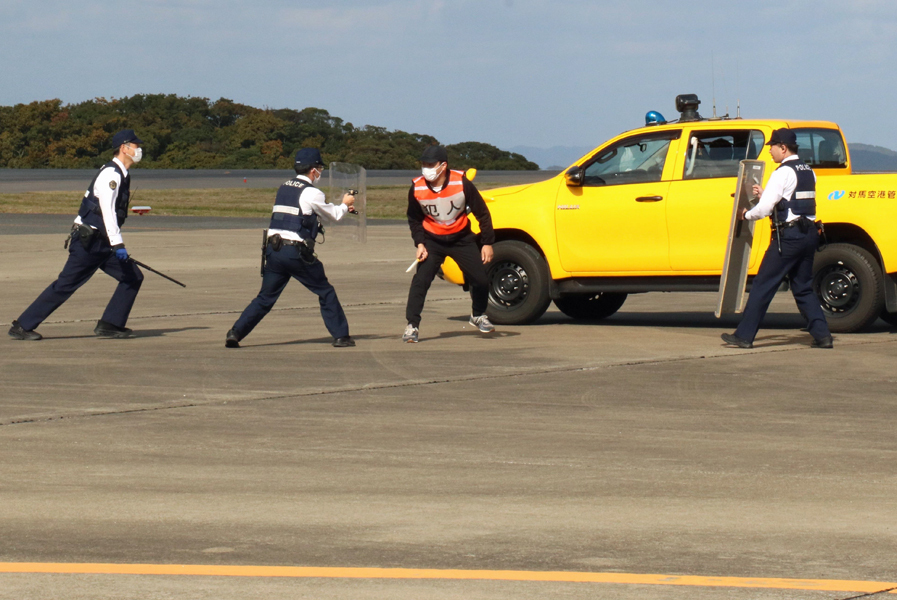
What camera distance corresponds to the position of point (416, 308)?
39.0 ft

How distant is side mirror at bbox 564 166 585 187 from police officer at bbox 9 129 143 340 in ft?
12.9

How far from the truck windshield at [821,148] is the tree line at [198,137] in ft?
187

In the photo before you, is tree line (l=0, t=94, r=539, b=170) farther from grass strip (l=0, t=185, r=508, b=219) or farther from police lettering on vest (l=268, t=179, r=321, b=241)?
police lettering on vest (l=268, t=179, r=321, b=241)

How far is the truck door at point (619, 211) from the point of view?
41.6 feet

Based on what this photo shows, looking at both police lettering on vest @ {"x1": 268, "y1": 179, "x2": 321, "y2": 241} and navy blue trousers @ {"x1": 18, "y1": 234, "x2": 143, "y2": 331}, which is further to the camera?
navy blue trousers @ {"x1": 18, "y1": 234, "x2": 143, "y2": 331}

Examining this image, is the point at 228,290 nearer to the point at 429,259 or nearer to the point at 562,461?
the point at 429,259

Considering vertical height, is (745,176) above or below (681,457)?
above

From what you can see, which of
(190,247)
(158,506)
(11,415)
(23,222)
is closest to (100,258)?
(11,415)

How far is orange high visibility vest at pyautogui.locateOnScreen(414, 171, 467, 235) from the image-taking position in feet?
39.3

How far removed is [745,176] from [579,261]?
2.02 meters

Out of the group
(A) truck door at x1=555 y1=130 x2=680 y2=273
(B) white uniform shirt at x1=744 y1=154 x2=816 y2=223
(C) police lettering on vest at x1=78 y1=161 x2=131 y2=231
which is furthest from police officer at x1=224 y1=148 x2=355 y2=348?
(B) white uniform shirt at x1=744 y1=154 x2=816 y2=223

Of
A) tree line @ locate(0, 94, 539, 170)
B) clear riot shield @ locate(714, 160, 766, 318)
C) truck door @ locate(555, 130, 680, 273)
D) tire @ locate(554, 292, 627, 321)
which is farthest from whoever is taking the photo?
tree line @ locate(0, 94, 539, 170)

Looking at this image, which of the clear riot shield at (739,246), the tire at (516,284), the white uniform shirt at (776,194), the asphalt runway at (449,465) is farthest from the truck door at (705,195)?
the tire at (516,284)

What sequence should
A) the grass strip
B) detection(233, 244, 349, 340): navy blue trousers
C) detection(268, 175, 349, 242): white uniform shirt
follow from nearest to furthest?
detection(268, 175, 349, 242): white uniform shirt
detection(233, 244, 349, 340): navy blue trousers
the grass strip
